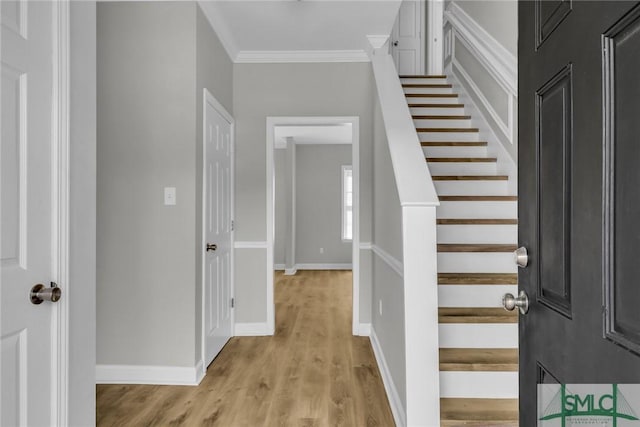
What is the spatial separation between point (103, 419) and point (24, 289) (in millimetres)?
1542

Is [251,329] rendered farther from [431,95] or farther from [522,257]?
[522,257]

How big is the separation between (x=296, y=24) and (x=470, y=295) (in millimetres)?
2481

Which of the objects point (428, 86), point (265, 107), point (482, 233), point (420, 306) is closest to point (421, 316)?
point (420, 306)

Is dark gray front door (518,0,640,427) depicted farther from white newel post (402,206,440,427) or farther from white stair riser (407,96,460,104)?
white stair riser (407,96,460,104)

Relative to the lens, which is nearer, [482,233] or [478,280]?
[478,280]

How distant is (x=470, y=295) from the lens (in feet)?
7.79

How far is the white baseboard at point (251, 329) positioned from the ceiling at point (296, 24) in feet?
8.20

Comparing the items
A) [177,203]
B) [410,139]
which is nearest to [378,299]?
[410,139]

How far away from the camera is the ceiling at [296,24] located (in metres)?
3.14

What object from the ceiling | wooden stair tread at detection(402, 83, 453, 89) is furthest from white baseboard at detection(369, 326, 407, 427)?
the ceiling

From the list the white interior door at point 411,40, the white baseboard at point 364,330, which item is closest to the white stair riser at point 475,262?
the white baseboard at point 364,330

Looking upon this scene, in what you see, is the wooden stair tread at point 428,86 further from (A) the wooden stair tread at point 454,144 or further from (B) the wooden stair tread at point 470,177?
(B) the wooden stair tread at point 470,177

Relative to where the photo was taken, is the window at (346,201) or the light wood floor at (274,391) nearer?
the light wood floor at (274,391)

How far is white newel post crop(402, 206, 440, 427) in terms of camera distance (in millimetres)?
1828
